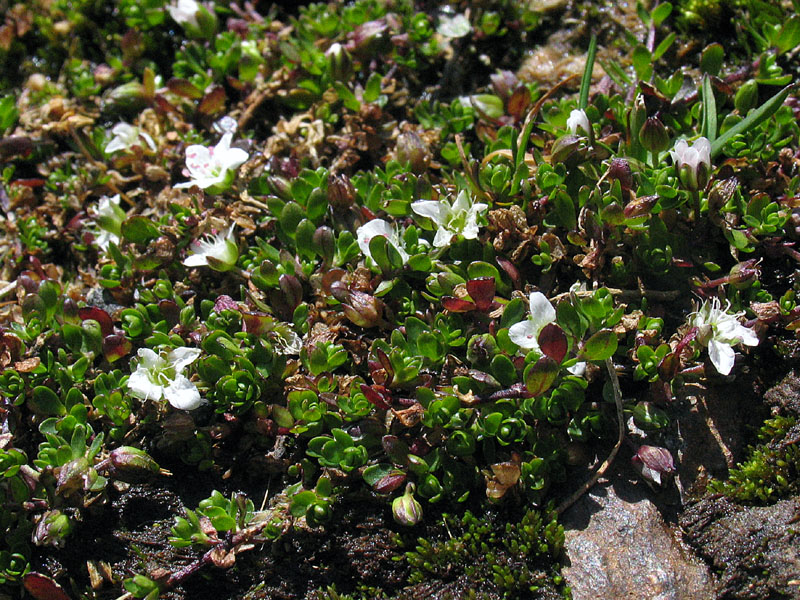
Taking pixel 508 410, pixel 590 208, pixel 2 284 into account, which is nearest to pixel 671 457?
pixel 508 410

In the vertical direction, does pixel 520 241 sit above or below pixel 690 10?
below

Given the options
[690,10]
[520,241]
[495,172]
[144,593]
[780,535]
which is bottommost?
[144,593]

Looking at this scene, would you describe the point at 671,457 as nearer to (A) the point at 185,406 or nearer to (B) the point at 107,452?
(A) the point at 185,406

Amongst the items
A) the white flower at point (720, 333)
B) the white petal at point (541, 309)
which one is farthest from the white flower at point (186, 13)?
the white flower at point (720, 333)

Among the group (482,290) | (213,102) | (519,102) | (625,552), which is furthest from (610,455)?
(213,102)

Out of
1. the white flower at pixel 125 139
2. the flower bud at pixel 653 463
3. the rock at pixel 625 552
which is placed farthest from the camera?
the white flower at pixel 125 139

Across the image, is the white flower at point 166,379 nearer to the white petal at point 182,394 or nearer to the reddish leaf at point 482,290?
→ the white petal at point 182,394

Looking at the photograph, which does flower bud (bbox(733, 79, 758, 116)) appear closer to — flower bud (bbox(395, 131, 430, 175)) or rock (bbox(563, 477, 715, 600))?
flower bud (bbox(395, 131, 430, 175))
